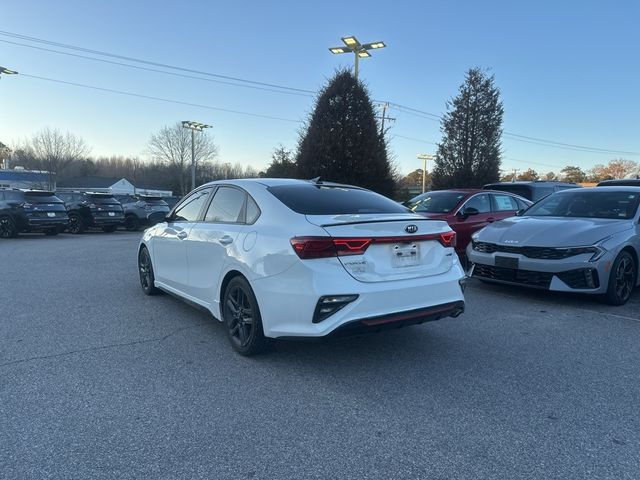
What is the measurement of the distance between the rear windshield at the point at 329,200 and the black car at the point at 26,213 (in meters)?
14.4

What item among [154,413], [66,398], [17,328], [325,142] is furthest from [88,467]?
[325,142]

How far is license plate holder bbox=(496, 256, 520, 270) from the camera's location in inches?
243

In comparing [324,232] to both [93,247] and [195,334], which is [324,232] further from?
[93,247]

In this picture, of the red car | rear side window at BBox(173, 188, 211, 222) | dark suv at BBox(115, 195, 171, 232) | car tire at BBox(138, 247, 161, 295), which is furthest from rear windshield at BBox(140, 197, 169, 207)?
rear side window at BBox(173, 188, 211, 222)

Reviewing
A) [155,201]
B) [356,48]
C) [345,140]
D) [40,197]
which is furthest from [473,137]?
[40,197]

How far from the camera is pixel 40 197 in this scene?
52.4 ft

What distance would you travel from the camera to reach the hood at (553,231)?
5.93 meters

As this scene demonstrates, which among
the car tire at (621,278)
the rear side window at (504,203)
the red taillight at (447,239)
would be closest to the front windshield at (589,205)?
the car tire at (621,278)

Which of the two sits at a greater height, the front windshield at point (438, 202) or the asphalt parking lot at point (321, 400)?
the front windshield at point (438, 202)

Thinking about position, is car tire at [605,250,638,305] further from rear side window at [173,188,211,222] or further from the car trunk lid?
rear side window at [173,188,211,222]

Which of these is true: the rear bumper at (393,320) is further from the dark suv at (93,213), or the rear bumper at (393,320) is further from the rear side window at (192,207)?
the dark suv at (93,213)

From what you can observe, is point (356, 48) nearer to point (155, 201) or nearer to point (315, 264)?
point (155, 201)

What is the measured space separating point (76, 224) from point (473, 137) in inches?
705

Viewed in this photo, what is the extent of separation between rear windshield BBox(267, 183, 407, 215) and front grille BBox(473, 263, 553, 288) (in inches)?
100
